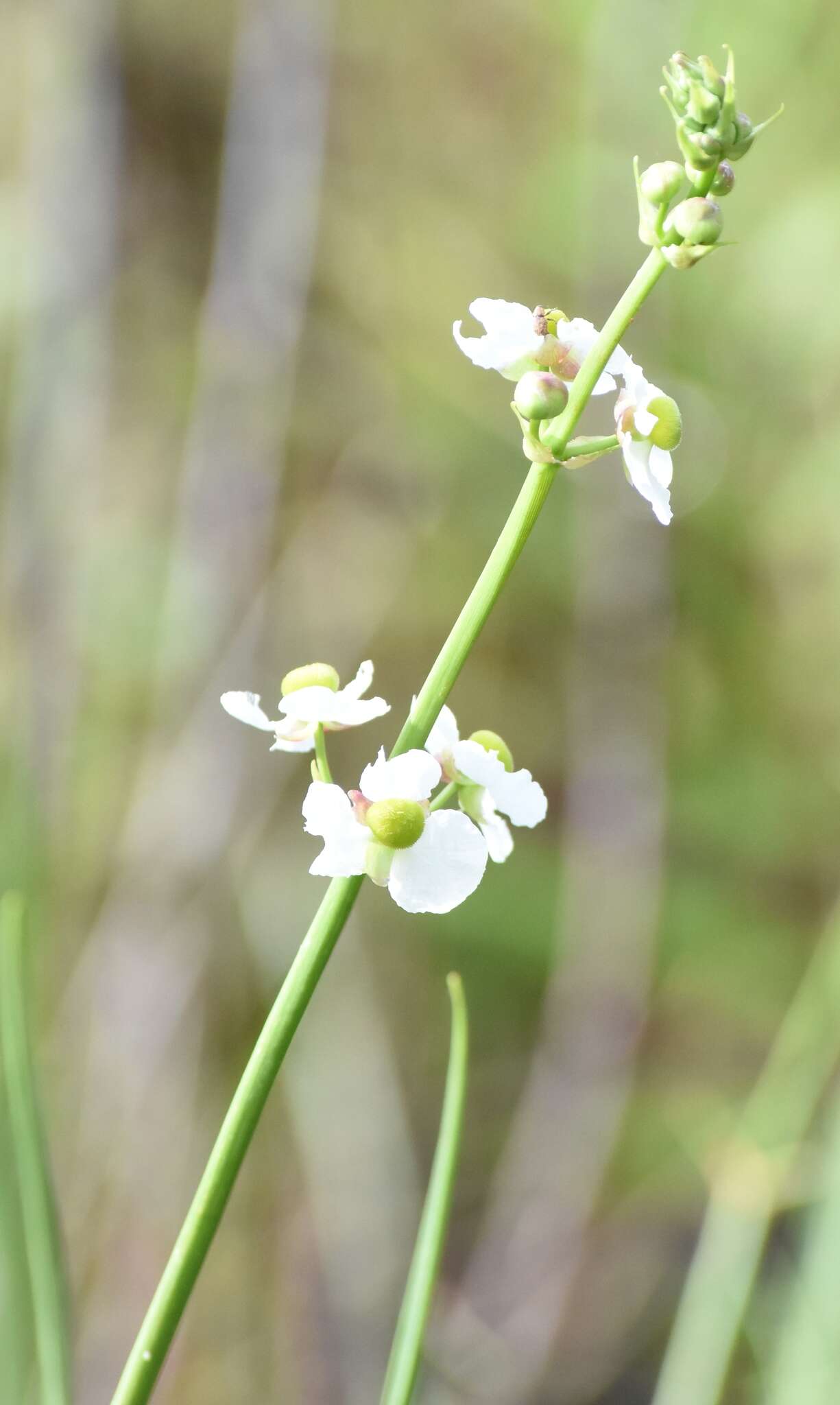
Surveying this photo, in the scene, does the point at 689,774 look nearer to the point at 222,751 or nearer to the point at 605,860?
the point at 605,860

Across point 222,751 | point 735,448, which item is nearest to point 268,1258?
point 222,751

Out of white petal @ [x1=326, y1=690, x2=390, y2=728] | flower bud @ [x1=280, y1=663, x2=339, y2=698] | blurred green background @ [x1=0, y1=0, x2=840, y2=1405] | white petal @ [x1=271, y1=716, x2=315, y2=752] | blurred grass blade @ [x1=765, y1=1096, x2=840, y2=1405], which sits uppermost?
blurred green background @ [x1=0, y1=0, x2=840, y2=1405]

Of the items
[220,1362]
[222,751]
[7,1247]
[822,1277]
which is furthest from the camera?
[222,751]

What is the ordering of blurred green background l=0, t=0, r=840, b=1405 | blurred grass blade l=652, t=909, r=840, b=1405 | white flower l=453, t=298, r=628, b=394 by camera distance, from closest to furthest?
white flower l=453, t=298, r=628, b=394 < blurred grass blade l=652, t=909, r=840, b=1405 < blurred green background l=0, t=0, r=840, b=1405

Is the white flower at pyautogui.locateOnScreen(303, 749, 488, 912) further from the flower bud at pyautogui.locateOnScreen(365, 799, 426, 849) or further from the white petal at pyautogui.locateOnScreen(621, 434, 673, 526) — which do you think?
the white petal at pyautogui.locateOnScreen(621, 434, 673, 526)

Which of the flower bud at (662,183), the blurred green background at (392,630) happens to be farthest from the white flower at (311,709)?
the blurred green background at (392,630)

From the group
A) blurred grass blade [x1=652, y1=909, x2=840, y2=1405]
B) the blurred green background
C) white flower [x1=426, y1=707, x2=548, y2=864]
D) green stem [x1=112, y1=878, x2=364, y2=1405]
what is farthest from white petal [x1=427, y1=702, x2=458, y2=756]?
the blurred green background
